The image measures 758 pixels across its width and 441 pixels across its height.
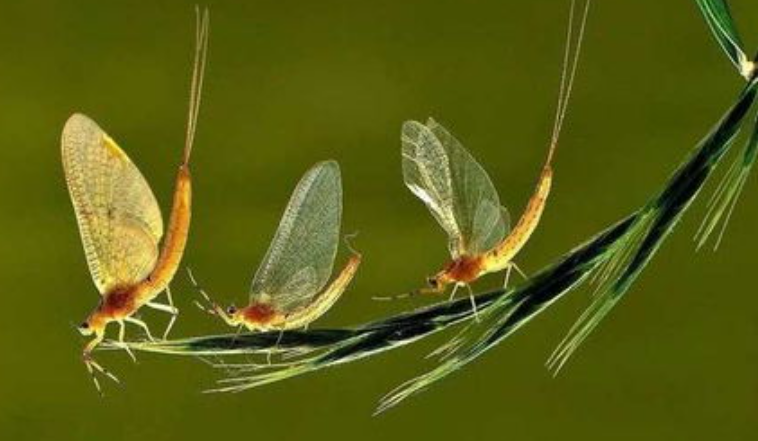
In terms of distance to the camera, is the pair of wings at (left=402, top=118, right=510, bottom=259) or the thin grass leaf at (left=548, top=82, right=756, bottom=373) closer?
the thin grass leaf at (left=548, top=82, right=756, bottom=373)

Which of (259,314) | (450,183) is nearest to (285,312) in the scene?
(259,314)

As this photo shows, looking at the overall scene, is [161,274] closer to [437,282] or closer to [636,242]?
[437,282]

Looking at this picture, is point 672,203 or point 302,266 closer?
point 672,203

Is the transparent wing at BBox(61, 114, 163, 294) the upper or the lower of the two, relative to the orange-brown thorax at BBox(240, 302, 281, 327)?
upper

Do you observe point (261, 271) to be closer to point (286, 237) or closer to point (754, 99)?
point (286, 237)

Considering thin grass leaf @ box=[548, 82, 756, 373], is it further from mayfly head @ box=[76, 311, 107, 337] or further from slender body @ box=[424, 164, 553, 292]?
mayfly head @ box=[76, 311, 107, 337]

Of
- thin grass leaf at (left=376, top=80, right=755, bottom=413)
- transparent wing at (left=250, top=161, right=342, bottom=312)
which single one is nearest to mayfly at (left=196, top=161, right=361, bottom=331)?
transparent wing at (left=250, top=161, right=342, bottom=312)

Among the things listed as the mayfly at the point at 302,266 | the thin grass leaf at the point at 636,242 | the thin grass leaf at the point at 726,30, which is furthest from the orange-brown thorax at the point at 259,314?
the thin grass leaf at the point at 726,30
